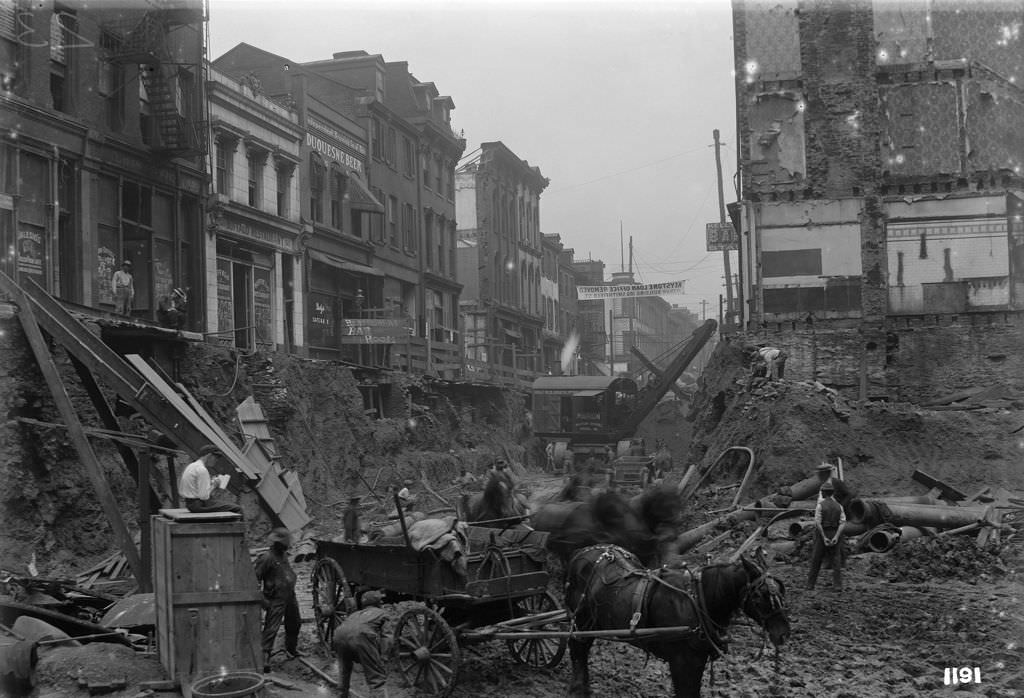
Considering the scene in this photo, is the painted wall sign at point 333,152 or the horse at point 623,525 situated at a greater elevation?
the painted wall sign at point 333,152

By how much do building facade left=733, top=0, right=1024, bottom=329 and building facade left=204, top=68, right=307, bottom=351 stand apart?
1571 cm

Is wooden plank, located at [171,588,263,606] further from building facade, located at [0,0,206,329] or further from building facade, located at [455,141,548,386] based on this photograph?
building facade, located at [455,141,548,386]

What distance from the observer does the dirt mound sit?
66.4 feet

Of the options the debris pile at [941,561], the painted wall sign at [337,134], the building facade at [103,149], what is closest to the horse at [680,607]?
the debris pile at [941,561]

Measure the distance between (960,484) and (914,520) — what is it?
4.06 metres

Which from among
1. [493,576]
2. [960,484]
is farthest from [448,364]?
[493,576]

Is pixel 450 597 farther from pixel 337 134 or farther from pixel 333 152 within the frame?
pixel 337 134

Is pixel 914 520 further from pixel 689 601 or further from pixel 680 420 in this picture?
pixel 680 420

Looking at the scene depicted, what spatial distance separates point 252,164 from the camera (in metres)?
31.4

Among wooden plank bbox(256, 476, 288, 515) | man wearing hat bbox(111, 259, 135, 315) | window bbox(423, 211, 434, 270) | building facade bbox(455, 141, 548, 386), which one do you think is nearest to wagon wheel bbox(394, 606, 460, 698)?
wooden plank bbox(256, 476, 288, 515)

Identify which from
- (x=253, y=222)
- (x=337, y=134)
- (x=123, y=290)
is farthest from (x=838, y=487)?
(x=337, y=134)

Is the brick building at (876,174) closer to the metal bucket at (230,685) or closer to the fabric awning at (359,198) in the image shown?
the fabric awning at (359,198)

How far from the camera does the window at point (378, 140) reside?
40.5 metres

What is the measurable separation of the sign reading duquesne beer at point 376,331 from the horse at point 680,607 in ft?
77.0
